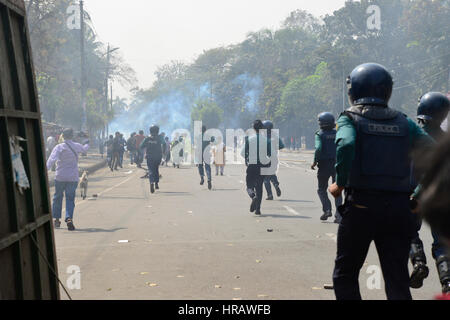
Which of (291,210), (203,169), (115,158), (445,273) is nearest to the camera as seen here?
(445,273)

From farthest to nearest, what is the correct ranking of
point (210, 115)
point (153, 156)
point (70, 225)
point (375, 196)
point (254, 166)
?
point (210, 115)
point (153, 156)
point (254, 166)
point (70, 225)
point (375, 196)

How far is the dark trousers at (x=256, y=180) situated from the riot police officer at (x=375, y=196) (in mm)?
8791

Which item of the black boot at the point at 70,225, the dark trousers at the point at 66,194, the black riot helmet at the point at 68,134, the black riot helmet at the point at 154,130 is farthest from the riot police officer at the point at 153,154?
the black boot at the point at 70,225

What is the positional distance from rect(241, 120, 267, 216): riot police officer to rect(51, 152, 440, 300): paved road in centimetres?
36

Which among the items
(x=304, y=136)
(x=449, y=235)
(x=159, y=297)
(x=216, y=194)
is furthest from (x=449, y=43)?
(x=449, y=235)

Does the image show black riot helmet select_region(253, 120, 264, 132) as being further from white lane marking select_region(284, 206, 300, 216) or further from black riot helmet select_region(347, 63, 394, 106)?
black riot helmet select_region(347, 63, 394, 106)

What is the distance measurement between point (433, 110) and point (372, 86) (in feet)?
6.31

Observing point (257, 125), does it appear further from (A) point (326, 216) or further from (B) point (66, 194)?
(B) point (66, 194)

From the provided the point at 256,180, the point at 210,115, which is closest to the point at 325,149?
the point at 256,180

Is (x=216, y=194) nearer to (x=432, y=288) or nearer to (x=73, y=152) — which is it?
(x=73, y=152)

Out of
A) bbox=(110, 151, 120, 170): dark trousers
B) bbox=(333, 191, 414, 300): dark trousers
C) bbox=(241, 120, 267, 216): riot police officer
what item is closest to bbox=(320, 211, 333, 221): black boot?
bbox=(241, 120, 267, 216): riot police officer

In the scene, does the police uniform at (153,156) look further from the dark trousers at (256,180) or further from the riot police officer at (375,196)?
the riot police officer at (375,196)

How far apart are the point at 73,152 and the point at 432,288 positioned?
24.1ft

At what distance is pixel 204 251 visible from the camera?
9117 millimetres
